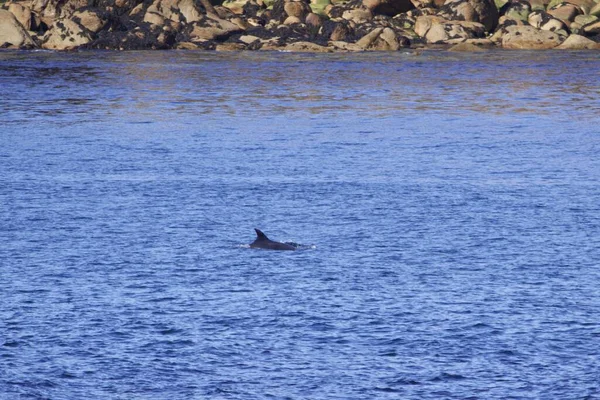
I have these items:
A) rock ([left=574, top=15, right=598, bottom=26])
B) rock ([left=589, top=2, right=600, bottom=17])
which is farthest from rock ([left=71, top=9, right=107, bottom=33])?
rock ([left=589, top=2, right=600, bottom=17])

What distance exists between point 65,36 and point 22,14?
21.0ft

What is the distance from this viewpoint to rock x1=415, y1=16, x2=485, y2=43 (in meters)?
86.9

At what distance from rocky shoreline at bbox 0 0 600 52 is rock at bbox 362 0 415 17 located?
3.6 inches

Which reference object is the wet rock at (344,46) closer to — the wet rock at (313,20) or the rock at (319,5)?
the wet rock at (313,20)

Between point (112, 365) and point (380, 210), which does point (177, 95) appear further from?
point (112, 365)

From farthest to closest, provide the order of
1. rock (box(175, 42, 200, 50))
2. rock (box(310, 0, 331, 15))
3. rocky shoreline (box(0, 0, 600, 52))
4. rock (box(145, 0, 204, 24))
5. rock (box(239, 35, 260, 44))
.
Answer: rock (box(310, 0, 331, 15)) < rock (box(145, 0, 204, 24)) < rock (box(175, 42, 200, 50)) < rock (box(239, 35, 260, 44)) < rocky shoreline (box(0, 0, 600, 52))

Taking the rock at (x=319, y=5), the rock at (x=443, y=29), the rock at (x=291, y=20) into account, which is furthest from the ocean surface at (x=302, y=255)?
the rock at (x=319, y=5)

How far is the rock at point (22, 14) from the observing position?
→ 93.1 m

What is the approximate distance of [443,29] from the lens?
8706 cm

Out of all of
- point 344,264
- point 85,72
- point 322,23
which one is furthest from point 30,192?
point 322,23

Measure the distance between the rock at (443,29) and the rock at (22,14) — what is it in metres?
30.2

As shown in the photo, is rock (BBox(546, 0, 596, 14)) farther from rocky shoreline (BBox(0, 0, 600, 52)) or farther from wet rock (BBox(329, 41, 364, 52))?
wet rock (BBox(329, 41, 364, 52))

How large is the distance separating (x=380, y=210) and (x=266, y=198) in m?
3.19

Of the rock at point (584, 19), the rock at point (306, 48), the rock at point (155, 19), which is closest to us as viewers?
the rock at point (306, 48)
